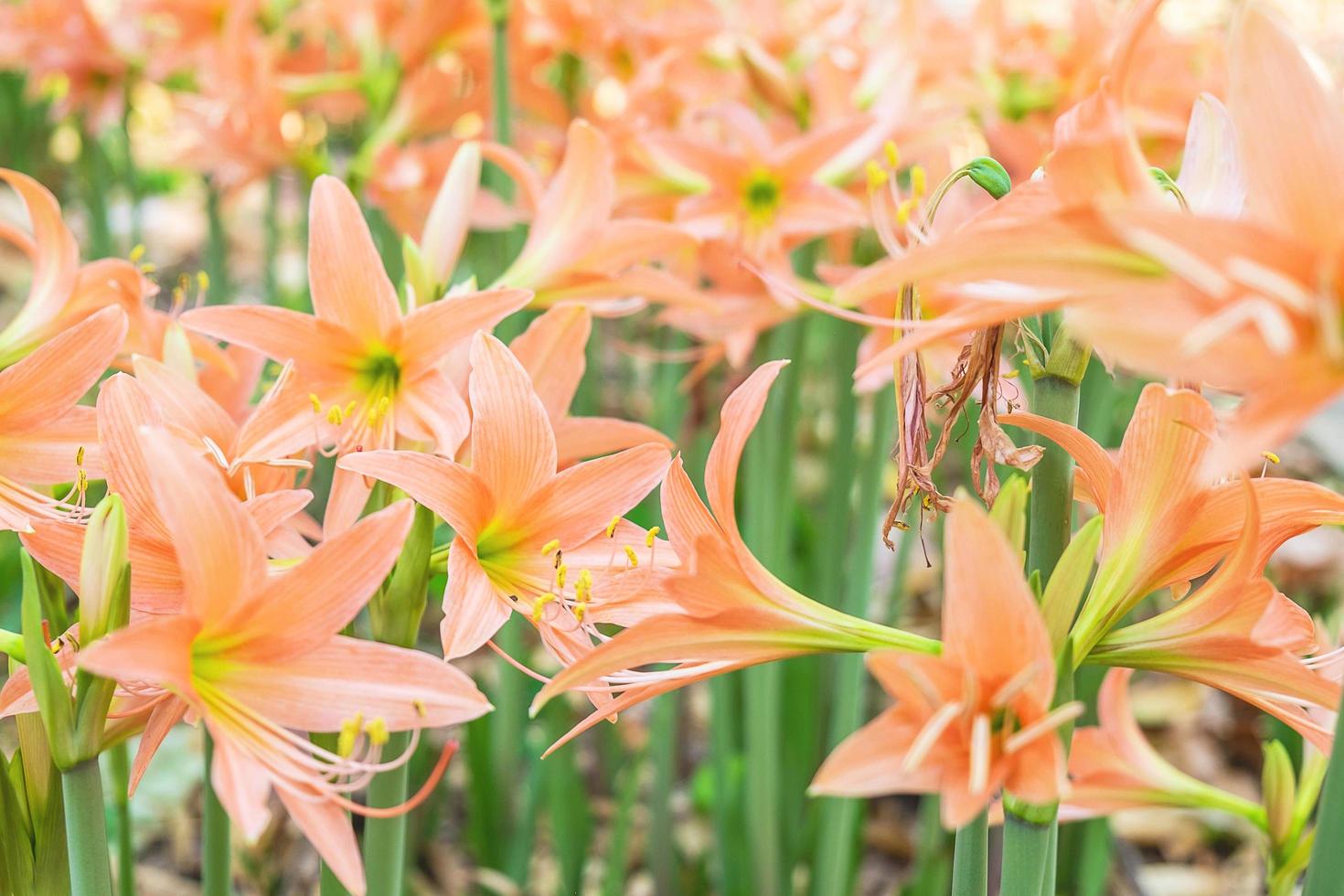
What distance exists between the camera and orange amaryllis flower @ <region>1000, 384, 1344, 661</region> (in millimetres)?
584

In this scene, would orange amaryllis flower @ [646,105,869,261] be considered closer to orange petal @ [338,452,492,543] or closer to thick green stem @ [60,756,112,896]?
orange petal @ [338,452,492,543]

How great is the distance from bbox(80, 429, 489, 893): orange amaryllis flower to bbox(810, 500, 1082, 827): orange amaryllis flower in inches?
8.1

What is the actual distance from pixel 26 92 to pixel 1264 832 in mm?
2687

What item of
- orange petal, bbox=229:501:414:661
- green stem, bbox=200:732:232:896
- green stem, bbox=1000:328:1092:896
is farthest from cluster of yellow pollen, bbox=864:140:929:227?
green stem, bbox=200:732:232:896

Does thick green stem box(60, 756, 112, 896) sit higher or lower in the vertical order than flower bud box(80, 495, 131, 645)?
lower

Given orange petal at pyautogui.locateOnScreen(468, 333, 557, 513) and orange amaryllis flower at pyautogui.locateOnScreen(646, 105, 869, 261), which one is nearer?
orange petal at pyautogui.locateOnScreen(468, 333, 557, 513)

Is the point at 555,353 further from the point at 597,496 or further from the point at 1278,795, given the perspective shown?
the point at 1278,795

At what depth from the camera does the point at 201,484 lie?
0.56m

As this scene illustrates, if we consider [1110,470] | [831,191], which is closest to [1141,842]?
[831,191]

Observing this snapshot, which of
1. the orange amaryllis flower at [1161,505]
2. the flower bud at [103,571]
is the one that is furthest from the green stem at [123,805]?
the orange amaryllis flower at [1161,505]

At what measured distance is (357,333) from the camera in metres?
0.81

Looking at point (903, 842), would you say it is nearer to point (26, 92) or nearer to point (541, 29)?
point (541, 29)

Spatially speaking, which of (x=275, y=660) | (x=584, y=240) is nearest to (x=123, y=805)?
(x=275, y=660)

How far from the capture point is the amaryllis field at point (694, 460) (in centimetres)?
49
